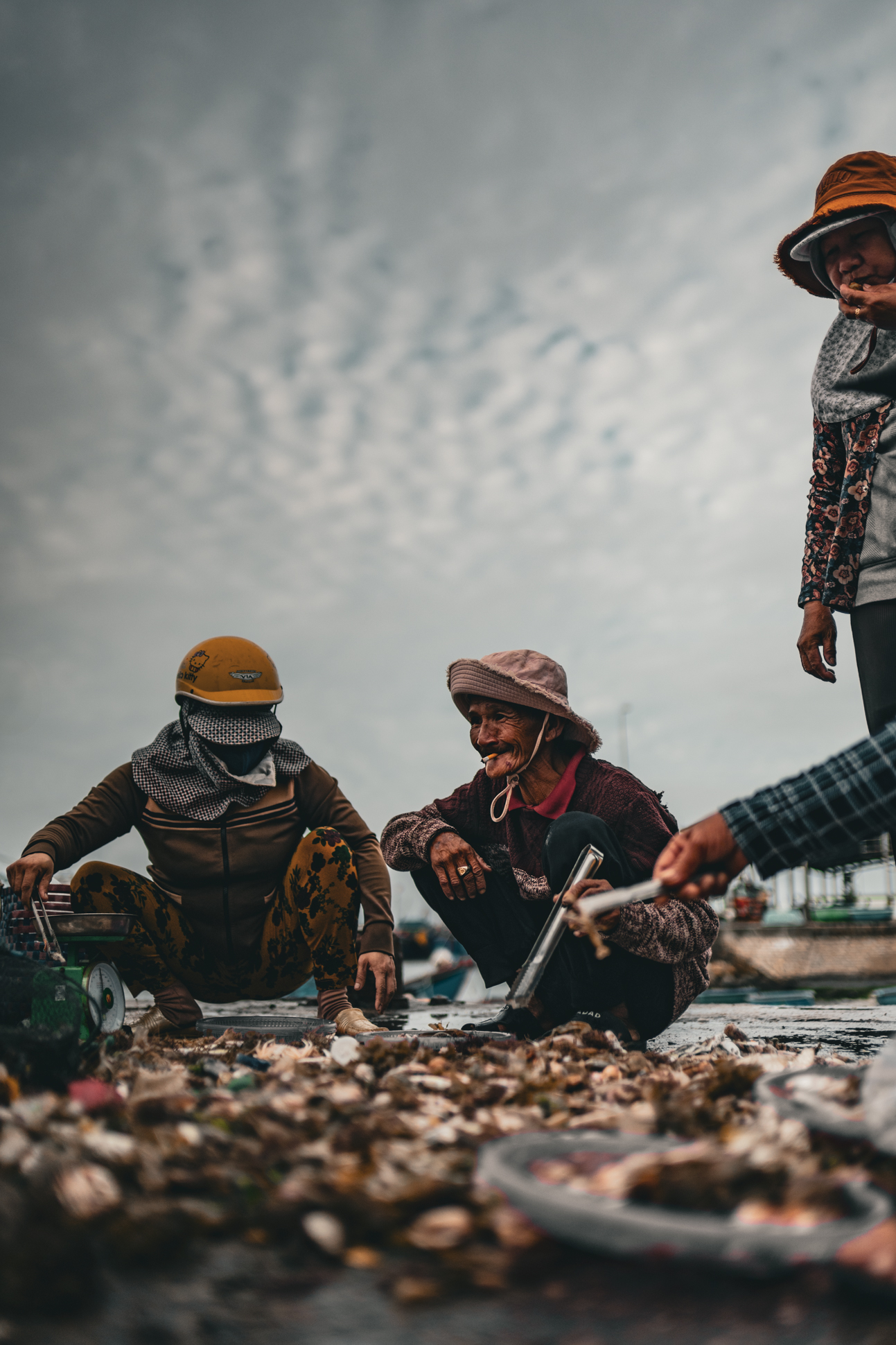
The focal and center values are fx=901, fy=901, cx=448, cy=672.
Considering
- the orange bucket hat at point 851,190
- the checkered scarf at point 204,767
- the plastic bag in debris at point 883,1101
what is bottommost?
the plastic bag in debris at point 883,1101

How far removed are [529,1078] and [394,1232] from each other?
1066 mm

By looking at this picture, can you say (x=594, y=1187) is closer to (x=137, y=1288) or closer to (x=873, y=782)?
(x=137, y=1288)

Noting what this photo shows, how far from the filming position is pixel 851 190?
2633 mm

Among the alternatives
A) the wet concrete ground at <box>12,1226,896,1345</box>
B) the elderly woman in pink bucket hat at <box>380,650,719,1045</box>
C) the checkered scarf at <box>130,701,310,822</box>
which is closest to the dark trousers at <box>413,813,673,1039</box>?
the elderly woman in pink bucket hat at <box>380,650,719,1045</box>

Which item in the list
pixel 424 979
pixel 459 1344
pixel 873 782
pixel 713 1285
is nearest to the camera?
pixel 459 1344

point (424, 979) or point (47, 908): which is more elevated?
point (47, 908)

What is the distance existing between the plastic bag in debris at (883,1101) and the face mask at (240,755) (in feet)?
9.45

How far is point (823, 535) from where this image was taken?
9.91ft

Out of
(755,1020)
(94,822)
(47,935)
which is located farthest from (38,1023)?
(755,1020)

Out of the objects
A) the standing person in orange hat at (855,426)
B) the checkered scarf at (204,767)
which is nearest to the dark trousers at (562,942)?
the checkered scarf at (204,767)

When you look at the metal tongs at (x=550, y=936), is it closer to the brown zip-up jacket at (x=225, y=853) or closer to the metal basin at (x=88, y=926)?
the brown zip-up jacket at (x=225, y=853)

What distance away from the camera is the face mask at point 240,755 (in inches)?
152

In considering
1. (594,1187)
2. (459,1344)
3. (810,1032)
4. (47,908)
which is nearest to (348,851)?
(47,908)

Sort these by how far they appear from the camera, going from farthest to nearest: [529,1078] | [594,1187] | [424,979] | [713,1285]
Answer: [424,979] → [529,1078] → [594,1187] → [713,1285]
